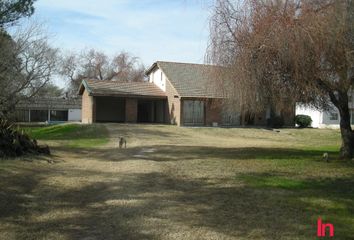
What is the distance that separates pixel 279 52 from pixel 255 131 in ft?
80.3

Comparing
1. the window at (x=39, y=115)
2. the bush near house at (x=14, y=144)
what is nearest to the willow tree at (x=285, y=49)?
the bush near house at (x=14, y=144)

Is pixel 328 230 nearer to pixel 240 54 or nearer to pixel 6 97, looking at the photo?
pixel 240 54

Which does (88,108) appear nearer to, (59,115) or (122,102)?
(122,102)

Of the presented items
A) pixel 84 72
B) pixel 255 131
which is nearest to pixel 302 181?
pixel 255 131

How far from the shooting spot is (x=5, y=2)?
838 inches

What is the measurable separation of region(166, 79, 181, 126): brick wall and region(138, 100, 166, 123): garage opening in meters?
1.53

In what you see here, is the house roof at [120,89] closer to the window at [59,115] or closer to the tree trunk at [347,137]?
the window at [59,115]

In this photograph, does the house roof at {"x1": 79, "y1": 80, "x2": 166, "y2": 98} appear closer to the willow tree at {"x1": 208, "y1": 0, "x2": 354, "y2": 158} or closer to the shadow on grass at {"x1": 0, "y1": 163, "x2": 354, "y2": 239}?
the willow tree at {"x1": 208, "y1": 0, "x2": 354, "y2": 158}

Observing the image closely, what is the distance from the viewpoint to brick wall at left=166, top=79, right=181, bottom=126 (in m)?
40.2

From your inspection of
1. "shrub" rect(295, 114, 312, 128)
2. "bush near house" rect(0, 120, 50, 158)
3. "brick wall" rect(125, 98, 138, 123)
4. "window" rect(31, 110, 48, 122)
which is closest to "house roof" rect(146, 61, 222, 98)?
"brick wall" rect(125, 98, 138, 123)

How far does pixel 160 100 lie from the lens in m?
44.4

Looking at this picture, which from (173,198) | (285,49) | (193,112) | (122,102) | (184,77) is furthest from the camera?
Result: (122,102)

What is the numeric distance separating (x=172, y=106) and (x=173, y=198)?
32606 mm

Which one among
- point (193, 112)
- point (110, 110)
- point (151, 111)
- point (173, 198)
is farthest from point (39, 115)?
point (173, 198)
